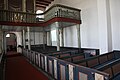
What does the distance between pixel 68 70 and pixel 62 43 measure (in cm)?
719

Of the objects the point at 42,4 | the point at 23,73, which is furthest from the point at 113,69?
the point at 42,4

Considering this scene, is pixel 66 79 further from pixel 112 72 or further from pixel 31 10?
pixel 31 10

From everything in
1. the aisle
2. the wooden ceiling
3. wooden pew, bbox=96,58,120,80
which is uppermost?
the wooden ceiling

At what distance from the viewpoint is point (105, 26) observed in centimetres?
548

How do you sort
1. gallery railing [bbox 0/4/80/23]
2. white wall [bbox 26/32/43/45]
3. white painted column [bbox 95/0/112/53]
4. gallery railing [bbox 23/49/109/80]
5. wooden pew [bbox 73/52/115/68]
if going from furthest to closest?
white wall [bbox 26/32/43/45] → gallery railing [bbox 0/4/80/23] → white painted column [bbox 95/0/112/53] → wooden pew [bbox 73/52/115/68] → gallery railing [bbox 23/49/109/80]

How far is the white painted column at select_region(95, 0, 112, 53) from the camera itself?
5.44 metres

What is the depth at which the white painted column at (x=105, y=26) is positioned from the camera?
5438mm

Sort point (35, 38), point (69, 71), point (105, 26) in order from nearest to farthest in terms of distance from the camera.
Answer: point (69, 71) < point (105, 26) < point (35, 38)

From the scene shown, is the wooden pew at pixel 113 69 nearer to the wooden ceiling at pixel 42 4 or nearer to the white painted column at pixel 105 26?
the white painted column at pixel 105 26

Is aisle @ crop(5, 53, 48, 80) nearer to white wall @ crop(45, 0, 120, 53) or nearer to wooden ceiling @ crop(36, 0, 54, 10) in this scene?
white wall @ crop(45, 0, 120, 53)

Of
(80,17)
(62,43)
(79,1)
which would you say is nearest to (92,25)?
(80,17)

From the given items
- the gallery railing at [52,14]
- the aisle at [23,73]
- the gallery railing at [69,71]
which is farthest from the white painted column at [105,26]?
the aisle at [23,73]

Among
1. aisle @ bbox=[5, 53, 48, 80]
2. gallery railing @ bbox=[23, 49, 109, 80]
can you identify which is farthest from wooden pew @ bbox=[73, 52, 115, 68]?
aisle @ bbox=[5, 53, 48, 80]

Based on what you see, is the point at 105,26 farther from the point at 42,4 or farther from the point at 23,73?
the point at 42,4
